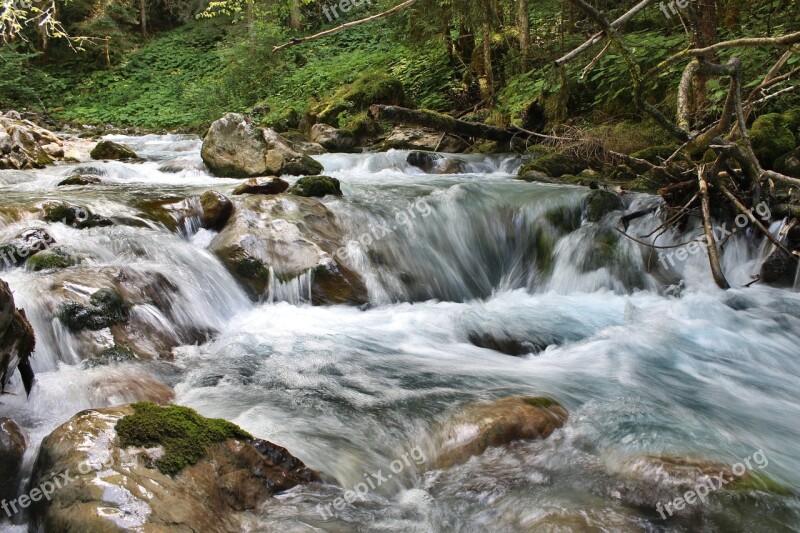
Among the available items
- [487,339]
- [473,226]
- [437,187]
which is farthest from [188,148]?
[487,339]

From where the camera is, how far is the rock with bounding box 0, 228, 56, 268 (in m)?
5.25

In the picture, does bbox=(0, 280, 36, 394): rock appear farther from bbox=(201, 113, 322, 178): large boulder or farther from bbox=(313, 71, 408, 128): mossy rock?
bbox=(313, 71, 408, 128): mossy rock

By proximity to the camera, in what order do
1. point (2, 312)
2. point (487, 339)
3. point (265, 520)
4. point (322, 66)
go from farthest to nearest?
point (322, 66) < point (487, 339) < point (2, 312) < point (265, 520)

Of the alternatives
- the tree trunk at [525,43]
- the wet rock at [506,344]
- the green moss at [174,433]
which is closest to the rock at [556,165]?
the tree trunk at [525,43]

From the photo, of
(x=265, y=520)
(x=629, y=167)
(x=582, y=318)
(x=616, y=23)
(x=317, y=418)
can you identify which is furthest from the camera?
(x=629, y=167)

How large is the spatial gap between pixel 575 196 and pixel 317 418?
5.40 m

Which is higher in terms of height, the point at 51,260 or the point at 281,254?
the point at 51,260

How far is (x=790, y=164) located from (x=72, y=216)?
8.22m

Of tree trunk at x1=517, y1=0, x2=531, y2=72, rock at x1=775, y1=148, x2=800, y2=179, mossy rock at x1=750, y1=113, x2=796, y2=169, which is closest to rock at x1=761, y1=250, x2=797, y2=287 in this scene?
rock at x1=775, y1=148, x2=800, y2=179

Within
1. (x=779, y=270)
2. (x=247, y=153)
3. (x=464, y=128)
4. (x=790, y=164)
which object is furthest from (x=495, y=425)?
(x=464, y=128)

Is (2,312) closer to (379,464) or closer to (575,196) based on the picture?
(379,464)

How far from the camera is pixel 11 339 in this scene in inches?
125

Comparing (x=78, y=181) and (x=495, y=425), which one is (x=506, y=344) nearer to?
(x=495, y=425)

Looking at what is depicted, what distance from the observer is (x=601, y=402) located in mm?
4133
